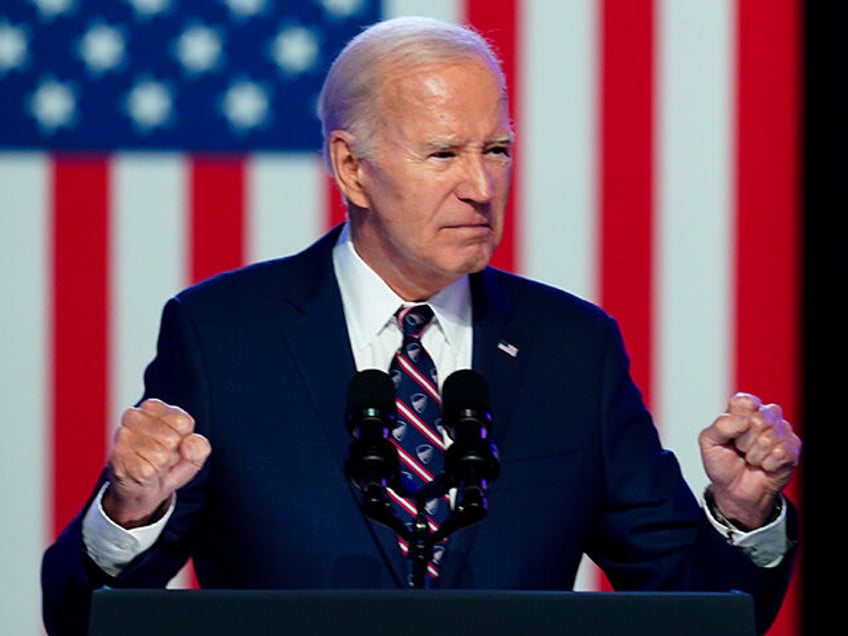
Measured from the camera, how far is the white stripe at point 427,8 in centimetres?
304

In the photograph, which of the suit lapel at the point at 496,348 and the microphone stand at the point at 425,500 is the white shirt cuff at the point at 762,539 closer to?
the suit lapel at the point at 496,348

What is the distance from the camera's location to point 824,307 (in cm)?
307

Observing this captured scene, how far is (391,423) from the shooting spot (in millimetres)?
1521

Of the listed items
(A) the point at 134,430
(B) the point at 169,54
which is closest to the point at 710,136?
(B) the point at 169,54

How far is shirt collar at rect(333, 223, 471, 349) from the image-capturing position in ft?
6.98

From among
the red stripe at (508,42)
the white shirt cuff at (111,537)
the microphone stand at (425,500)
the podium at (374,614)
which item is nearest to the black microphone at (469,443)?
the microphone stand at (425,500)

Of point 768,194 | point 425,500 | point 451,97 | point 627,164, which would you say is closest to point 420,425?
point 451,97

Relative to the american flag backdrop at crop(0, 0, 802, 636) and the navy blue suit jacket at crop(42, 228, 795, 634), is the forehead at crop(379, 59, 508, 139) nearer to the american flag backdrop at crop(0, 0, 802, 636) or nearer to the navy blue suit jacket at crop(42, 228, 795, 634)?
the navy blue suit jacket at crop(42, 228, 795, 634)

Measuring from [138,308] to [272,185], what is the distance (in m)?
0.35

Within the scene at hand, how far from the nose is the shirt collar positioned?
0.19 m

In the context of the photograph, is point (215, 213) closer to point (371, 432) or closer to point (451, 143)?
point (451, 143)

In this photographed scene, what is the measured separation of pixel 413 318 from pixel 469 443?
0.65 meters

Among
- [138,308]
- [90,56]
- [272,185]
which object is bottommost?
[138,308]

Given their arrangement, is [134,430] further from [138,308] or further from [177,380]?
[138,308]
